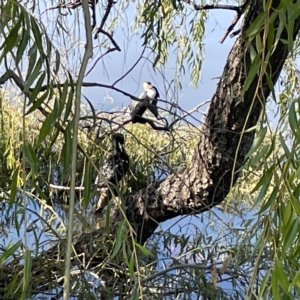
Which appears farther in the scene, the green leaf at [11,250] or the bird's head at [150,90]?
the bird's head at [150,90]

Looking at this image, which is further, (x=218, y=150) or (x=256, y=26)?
(x=218, y=150)

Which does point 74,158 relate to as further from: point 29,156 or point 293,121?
point 293,121

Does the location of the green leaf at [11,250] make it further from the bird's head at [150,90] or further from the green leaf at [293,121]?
the bird's head at [150,90]

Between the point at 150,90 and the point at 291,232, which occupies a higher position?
the point at 150,90

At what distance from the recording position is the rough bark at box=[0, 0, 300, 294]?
3.91 feet

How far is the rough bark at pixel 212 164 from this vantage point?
46.9 inches

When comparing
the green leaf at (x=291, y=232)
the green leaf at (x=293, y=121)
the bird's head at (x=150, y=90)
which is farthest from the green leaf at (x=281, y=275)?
the bird's head at (x=150, y=90)

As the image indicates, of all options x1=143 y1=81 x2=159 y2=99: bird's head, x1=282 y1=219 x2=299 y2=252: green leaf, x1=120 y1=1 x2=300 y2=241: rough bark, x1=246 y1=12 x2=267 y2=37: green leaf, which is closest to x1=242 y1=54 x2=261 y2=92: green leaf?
x1=246 y1=12 x2=267 y2=37: green leaf

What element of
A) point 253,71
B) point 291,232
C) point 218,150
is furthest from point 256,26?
point 218,150

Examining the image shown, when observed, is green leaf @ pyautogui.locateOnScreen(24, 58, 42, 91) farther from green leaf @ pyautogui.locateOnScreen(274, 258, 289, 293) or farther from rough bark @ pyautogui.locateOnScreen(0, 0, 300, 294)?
rough bark @ pyautogui.locateOnScreen(0, 0, 300, 294)

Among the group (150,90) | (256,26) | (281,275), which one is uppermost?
(150,90)

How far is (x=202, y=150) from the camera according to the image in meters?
1.33

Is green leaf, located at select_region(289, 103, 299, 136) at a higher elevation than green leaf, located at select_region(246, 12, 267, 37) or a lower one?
lower

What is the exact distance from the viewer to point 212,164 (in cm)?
131
